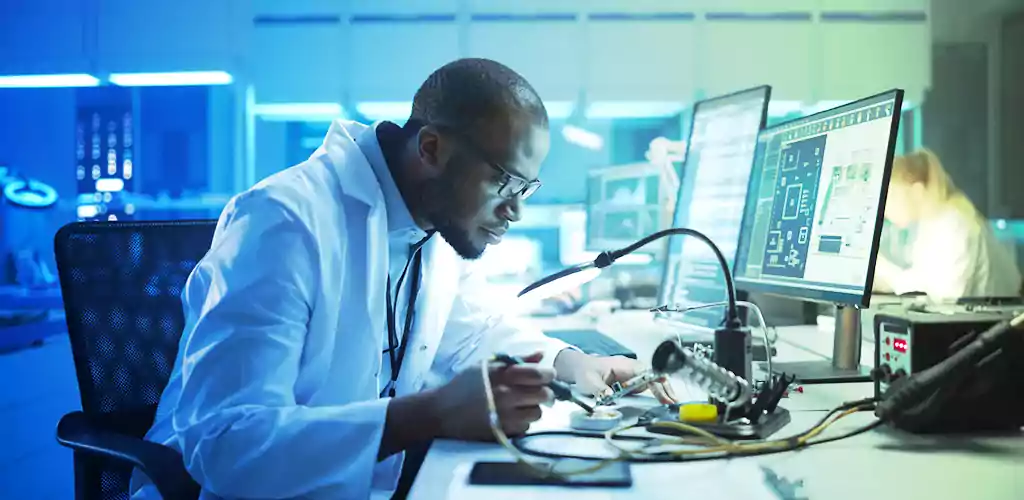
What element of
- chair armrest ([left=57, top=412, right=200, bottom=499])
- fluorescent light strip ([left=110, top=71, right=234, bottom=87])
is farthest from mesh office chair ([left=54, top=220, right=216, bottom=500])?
fluorescent light strip ([left=110, top=71, right=234, bottom=87])

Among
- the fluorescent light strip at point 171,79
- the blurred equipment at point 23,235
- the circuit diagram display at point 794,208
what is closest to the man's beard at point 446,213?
the circuit diagram display at point 794,208

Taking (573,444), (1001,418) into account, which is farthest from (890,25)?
(573,444)

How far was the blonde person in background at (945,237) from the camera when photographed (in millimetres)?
3465

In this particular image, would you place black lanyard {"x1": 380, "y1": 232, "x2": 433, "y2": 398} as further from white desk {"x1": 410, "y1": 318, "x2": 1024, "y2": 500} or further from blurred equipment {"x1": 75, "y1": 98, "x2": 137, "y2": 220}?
blurred equipment {"x1": 75, "y1": 98, "x2": 137, "y2": 220}

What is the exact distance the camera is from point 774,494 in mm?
768

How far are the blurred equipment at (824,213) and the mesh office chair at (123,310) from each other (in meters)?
1.07

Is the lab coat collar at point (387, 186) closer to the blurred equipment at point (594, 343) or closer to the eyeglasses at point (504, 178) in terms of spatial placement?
the eyeglasses at point (504, 178)

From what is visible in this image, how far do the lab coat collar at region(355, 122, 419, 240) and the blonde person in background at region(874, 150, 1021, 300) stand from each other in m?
2.79

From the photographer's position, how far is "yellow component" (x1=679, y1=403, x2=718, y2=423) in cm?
102

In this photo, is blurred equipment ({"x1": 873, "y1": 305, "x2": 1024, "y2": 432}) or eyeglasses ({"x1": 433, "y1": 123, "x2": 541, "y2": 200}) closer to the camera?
blurred equipment ({"x1": 873, "y1": 305, "x2": 1024, "y2": 432})

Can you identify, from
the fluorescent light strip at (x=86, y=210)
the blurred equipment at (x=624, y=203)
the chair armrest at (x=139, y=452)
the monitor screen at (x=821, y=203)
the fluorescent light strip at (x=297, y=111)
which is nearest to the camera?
the chair armrest at (x=139, y=452)

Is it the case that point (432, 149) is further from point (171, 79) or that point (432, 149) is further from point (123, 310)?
point (171, 79)

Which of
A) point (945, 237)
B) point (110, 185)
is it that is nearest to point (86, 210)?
point (110, 185)

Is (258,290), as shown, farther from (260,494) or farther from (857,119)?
(857,119)
